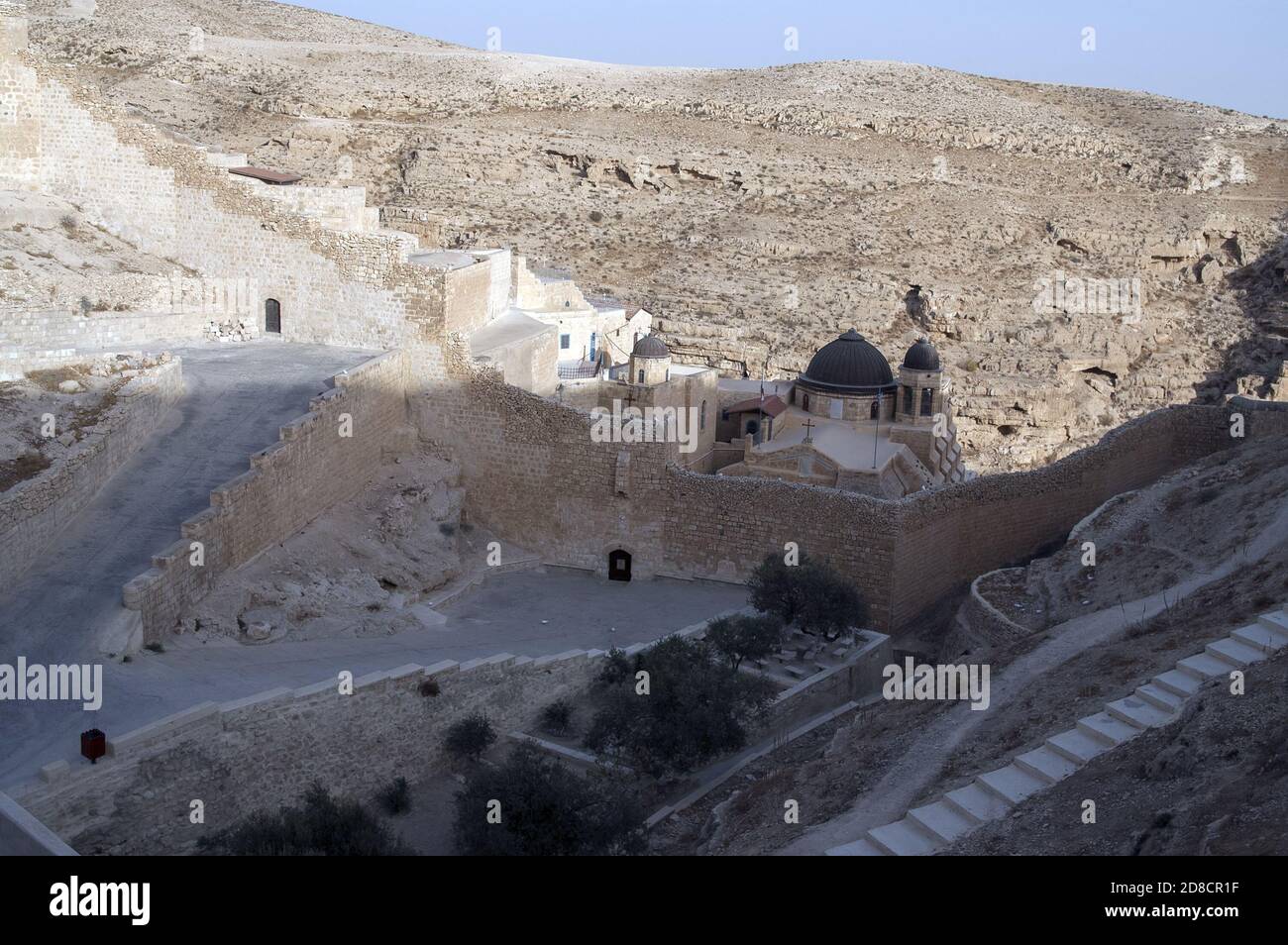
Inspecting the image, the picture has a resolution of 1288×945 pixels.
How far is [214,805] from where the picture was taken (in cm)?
1404

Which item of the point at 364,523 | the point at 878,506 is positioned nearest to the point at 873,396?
the point at 878,506

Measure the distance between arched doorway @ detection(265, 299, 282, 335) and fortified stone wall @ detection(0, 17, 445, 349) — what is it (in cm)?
14

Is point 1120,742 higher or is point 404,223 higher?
point 404,223

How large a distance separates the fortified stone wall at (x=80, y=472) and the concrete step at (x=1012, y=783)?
10.1 m

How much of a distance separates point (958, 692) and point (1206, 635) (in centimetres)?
257

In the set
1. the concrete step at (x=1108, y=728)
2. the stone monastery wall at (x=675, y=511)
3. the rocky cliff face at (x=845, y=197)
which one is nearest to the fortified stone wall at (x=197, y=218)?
the stone monastery wall at (x=675, y=511)

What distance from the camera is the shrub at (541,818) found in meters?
14.0

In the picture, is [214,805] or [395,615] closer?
[214,805]

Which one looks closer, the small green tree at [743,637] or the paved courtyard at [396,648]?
the paved courtyard at [396,648]

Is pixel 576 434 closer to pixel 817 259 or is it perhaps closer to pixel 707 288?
pixel 707 288

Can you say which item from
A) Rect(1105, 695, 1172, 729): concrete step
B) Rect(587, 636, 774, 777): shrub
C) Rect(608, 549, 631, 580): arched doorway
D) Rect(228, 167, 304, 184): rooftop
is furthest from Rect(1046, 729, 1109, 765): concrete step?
Rect(228, 167, 304, 184): rooftop

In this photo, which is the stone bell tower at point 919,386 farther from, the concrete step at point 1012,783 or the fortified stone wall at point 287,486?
the concrete step at point 1012,783

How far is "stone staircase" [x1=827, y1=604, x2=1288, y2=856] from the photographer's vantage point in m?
11.7
